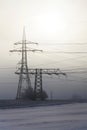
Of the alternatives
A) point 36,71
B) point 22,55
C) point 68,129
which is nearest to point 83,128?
point 68,129

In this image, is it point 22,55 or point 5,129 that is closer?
point 5,129

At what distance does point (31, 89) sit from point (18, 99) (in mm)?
2396

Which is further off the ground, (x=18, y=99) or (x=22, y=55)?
(x=22, y=55)

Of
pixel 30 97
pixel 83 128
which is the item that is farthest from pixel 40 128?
pixel 30 97

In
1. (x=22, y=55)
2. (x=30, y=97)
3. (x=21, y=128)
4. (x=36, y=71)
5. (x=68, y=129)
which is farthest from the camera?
(x=30, y=97)

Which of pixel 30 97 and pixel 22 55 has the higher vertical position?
pixel 22 55

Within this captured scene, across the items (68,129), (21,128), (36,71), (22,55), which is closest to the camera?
(68,129)

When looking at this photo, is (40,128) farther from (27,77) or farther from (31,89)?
(31,89)

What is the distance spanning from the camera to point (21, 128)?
59.1 ft

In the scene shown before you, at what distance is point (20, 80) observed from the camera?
5288 centimetres

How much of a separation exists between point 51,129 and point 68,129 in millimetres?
760

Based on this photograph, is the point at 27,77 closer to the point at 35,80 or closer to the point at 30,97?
the point at 35,80

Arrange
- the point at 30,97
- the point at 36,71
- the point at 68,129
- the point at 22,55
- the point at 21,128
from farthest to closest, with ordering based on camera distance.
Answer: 1. the point at 30,97
2. the point at 36,71
3. the point at 22,55
4. the point at 21,128
5. the point at 68,129

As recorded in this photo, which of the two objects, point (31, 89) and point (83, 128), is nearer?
point (83, 128)
